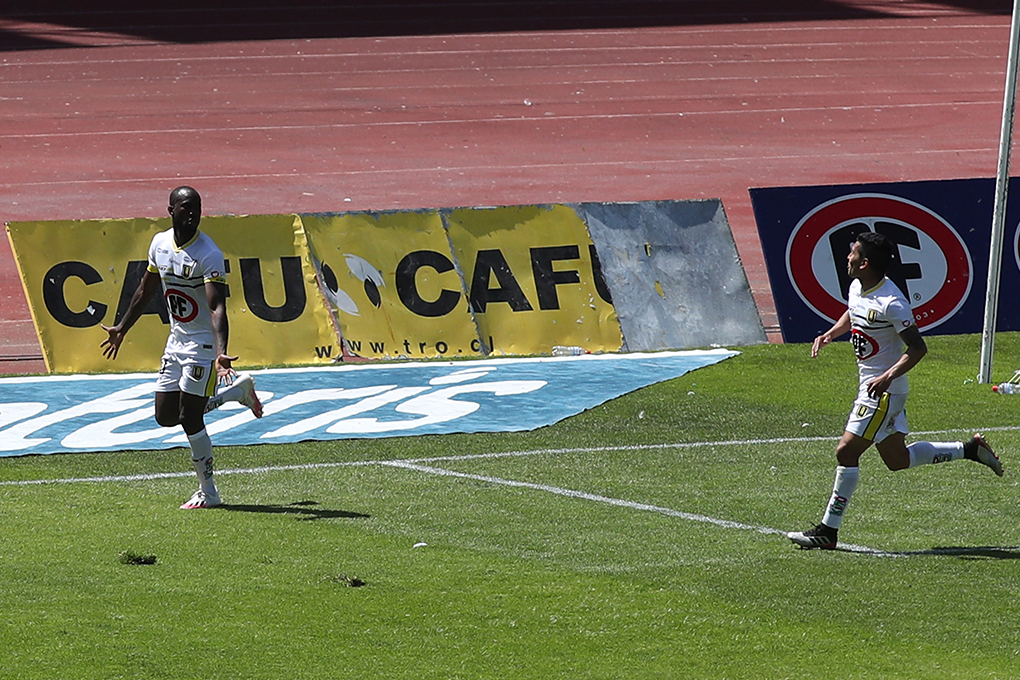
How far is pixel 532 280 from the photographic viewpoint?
15.8m

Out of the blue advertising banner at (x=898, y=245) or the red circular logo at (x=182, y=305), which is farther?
the blue advertising banner at (x=898, y=245)

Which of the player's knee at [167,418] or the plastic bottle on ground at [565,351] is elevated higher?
the player's knee at [167,418]

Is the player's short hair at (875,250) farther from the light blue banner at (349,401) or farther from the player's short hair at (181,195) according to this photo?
the light blue banner at (349,401)

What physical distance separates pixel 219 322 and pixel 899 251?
9.29m

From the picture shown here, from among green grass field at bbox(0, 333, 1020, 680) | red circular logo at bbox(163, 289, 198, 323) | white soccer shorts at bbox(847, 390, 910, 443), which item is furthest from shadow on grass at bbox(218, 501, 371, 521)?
white soccer shorts at bbox(847, 390, 910, 443)

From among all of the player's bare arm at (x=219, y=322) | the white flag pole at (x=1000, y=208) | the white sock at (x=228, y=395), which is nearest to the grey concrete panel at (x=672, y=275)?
the white flag pole at (x=1000, y=208)

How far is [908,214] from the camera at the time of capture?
52.7 feet

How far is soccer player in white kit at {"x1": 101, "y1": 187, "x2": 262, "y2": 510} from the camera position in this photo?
9.04 metres

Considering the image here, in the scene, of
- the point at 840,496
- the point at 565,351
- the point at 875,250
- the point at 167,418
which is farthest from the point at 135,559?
the point at 565,351

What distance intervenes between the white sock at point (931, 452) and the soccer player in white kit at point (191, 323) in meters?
4.01

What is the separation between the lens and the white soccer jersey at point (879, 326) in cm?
777

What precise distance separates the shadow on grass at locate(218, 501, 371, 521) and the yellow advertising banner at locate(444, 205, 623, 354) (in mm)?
6274

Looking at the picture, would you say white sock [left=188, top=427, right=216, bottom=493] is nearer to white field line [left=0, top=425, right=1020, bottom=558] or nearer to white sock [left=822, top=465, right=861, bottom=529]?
white field line [left=0, top=425, right=1020, bottom=558]

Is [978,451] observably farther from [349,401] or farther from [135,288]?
[135,288]
